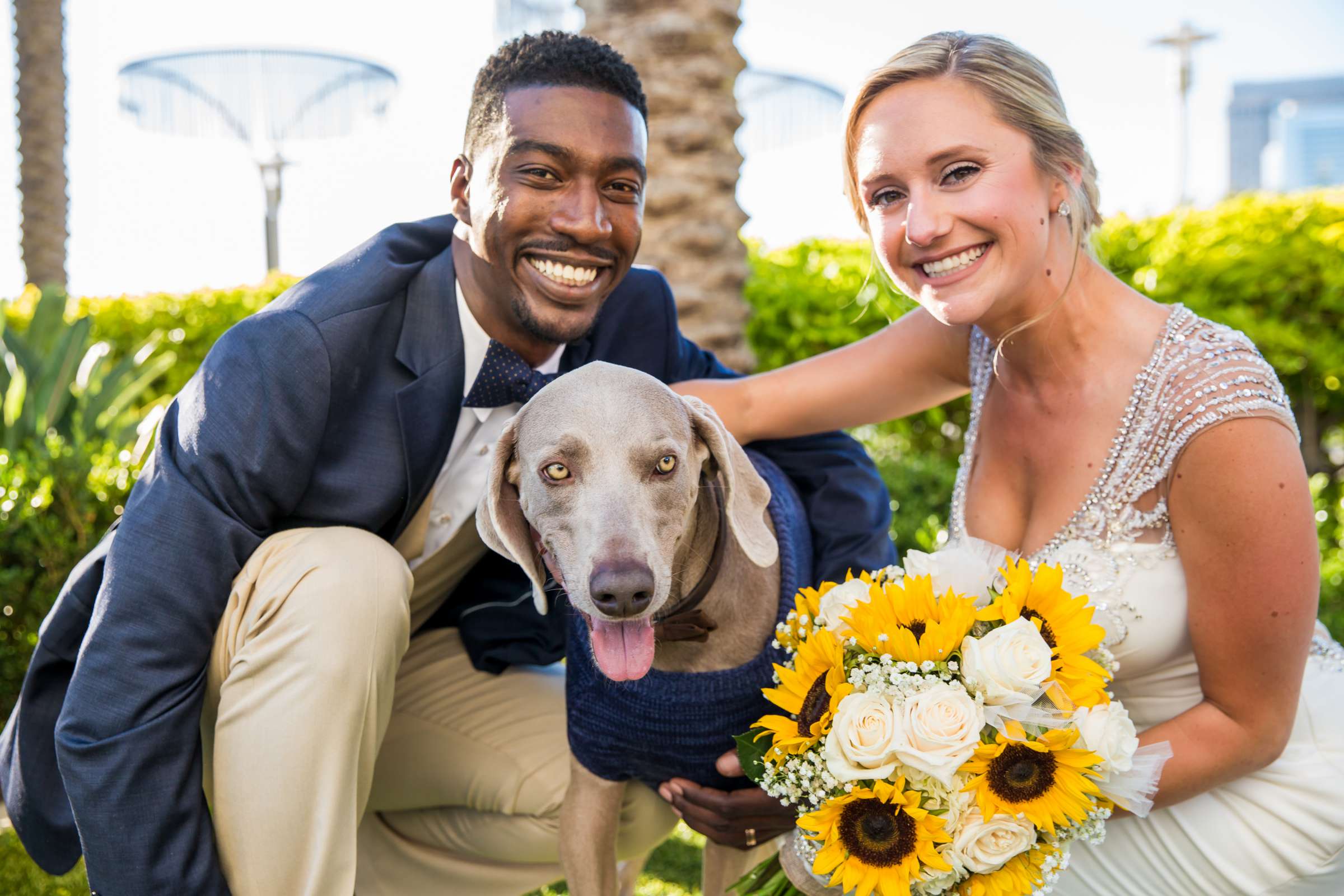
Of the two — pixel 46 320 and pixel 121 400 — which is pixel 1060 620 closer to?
pixel 121 400

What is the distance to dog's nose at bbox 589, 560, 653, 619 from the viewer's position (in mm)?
1850

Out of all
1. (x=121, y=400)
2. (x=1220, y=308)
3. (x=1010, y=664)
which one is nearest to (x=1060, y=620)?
(x=1010, y=664)

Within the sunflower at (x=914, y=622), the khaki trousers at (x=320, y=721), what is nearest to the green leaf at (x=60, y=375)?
the khaki trousers at (x=320, y=721)

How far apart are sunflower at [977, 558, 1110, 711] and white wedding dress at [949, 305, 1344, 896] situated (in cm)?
41

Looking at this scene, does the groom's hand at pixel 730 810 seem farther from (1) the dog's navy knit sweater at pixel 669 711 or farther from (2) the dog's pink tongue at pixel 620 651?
(2) the dog's pink tongue at pixel 620 651

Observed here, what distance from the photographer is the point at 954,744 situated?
1702 mm

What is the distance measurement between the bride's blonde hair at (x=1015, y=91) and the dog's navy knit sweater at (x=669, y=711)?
916 millimetres

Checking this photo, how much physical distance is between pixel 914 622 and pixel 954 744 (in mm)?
240

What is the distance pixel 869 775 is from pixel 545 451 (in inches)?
31.9

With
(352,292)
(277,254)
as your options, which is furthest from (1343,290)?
(277,254)

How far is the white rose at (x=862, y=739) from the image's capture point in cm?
172

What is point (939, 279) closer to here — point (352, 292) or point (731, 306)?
point (352, 292)

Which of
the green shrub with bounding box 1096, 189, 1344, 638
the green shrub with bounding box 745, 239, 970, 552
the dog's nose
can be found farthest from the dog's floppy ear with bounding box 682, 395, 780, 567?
the green shrub with bounding box 1096, 189, 1344, 638

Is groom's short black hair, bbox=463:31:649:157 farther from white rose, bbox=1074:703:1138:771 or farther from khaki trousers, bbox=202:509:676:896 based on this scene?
white rose, bbox=1074:703:1138:771
